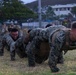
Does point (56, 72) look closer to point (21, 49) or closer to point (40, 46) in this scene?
point (40, 46)

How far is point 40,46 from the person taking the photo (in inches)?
377

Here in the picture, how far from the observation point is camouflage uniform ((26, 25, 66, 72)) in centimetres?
784

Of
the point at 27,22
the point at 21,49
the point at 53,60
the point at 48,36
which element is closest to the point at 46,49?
the point at 48,36

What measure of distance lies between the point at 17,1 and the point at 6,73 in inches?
1092

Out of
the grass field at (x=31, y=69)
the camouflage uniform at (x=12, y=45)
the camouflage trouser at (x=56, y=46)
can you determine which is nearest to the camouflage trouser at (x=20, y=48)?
the camouflage uniform at (x=12, y=45)

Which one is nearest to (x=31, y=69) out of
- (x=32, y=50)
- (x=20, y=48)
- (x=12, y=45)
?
(x=32, y=50)

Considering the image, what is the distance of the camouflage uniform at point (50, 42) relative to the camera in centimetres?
784

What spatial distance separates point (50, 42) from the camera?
27.1 feet

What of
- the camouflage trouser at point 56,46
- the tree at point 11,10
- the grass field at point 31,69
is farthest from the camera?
the tree at point 11,10

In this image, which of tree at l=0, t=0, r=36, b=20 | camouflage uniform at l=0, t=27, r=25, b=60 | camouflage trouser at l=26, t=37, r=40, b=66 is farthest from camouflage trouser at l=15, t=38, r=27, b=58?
tree at l=0, t=0, r=36, b=20

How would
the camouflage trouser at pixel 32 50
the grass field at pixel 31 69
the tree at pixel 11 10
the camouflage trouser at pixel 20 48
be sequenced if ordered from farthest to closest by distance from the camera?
1. the tree at pixel 11 10
2. the camouflage trouser at pixel 20 48
3. the camouflage trouser at pixel 32 50
4. the grass field at pixel 31 69

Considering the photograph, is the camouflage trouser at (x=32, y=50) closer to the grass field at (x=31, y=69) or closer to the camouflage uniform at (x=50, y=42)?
the camouflage uniform at (x=50, y=42)

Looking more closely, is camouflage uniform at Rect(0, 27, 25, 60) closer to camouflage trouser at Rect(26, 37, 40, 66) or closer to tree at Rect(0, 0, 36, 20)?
camouflage trouser at Rect(26, 37, 40, 66)

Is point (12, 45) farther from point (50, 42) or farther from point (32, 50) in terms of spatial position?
point (50, 42)
